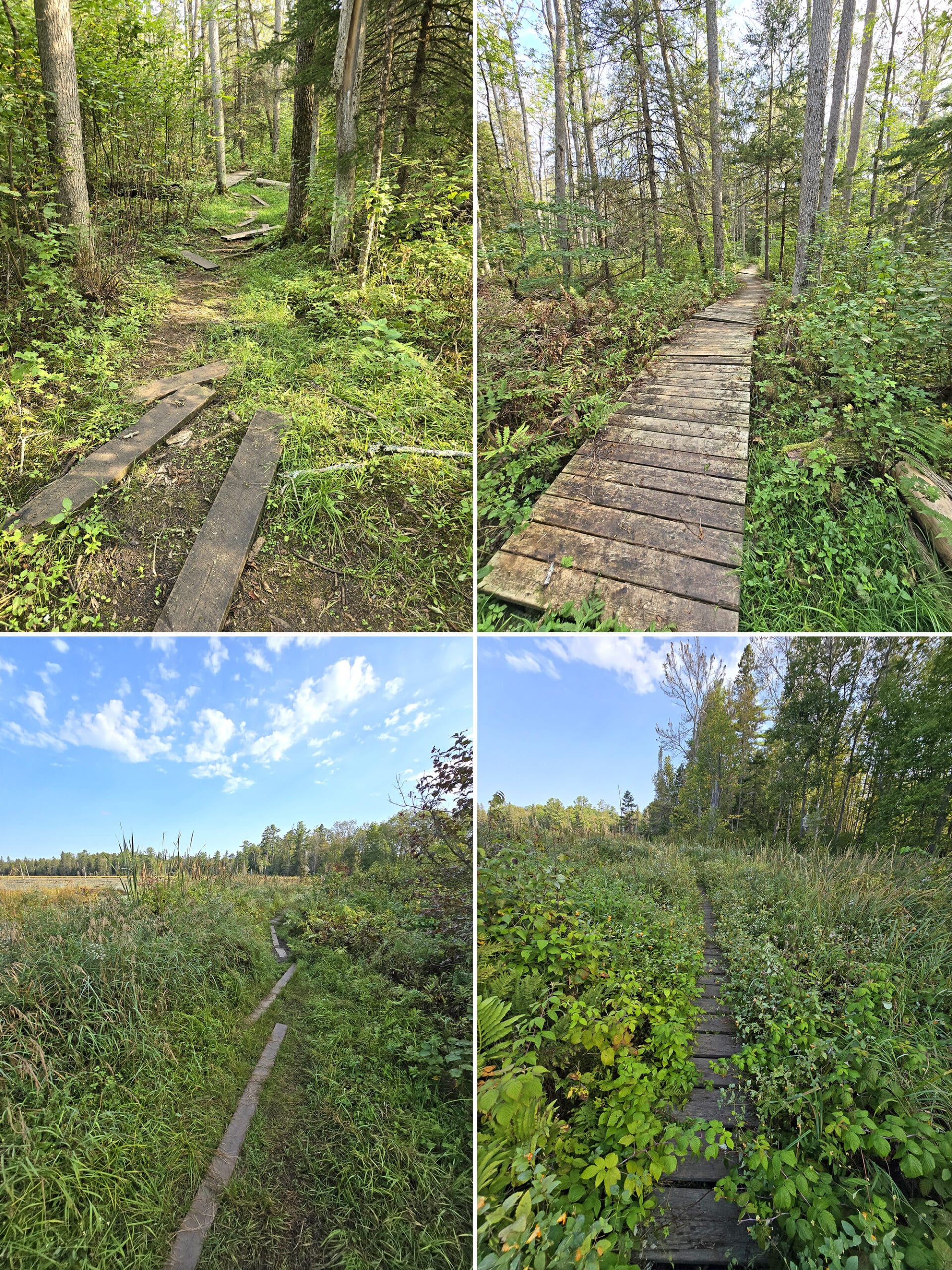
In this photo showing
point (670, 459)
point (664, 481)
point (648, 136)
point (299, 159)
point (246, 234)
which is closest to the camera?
point (664, 481)

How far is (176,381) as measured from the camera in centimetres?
470

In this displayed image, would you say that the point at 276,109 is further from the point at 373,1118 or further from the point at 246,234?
the point at 373,1118

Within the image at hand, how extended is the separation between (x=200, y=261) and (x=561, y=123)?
5.31 m

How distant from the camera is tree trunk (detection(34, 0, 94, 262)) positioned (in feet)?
15.5

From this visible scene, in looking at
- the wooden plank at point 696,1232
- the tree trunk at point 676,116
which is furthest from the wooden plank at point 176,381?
the tree trunk at point 676,116

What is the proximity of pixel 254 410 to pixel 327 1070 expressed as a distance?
172 inches

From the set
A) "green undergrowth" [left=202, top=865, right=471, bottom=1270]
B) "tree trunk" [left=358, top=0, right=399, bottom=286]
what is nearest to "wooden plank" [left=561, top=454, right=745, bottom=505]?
"green undergrowth" [left=202, top=865, right=471, bottom=1270]

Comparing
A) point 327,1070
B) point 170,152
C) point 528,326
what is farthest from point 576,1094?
point 170,152

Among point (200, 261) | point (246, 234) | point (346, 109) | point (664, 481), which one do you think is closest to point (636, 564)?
point (664, 481)

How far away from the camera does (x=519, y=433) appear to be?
4625 mm

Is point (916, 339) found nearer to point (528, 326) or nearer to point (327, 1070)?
point (528, 326)

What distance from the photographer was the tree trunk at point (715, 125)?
10.1 meters

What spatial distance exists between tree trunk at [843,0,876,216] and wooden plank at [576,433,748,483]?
26.2 ft

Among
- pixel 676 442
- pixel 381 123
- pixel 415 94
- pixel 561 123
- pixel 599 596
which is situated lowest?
pixel 599 596
